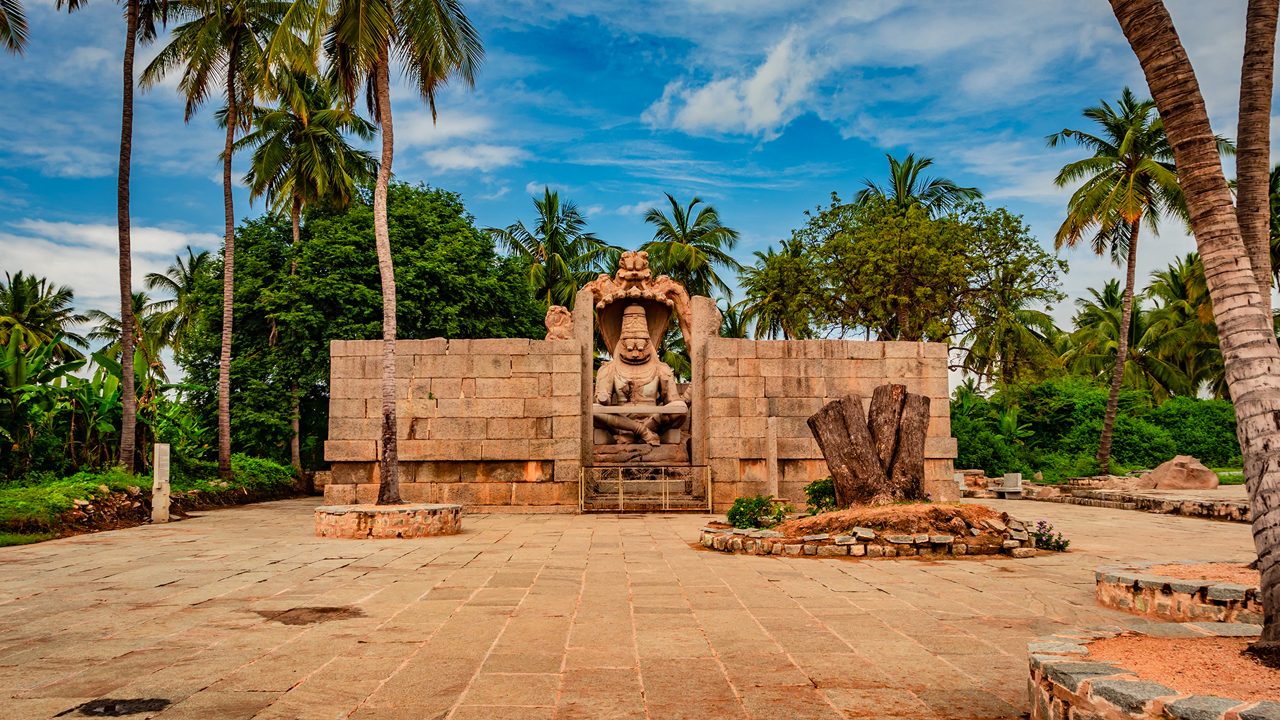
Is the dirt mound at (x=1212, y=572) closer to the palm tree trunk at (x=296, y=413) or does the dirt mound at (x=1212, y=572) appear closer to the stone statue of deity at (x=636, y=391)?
the stone statue of deity at (x=636, y=391)

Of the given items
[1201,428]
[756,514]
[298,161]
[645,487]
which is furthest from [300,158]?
[1201,428]

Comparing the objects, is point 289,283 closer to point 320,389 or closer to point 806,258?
point 320,389

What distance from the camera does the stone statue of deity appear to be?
1520 cm

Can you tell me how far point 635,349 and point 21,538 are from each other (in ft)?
32.4

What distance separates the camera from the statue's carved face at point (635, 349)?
16.0 metres

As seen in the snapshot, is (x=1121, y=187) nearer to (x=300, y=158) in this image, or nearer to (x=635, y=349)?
(x=635, y=349)

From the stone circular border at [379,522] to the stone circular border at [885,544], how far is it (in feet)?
13.2

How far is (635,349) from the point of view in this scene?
16.1 m

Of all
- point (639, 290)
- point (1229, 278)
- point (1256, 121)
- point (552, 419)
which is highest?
point (639, 290)

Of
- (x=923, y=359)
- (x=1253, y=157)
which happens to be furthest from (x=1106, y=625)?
(x=923, y=359)

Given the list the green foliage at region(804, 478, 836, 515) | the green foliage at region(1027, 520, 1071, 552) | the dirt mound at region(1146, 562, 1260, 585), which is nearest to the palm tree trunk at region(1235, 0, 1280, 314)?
the dirt mound at region(1146, 562, 1260, 585)

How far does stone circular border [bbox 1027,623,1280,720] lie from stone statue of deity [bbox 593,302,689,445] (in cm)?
1140

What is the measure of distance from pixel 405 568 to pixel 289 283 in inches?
635

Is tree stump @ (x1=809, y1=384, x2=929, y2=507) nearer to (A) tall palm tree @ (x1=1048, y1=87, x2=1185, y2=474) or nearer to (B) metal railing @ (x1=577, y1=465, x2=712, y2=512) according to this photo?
(B) metal railing @ (x1=577, y1=465, x2=712, y2=512)
